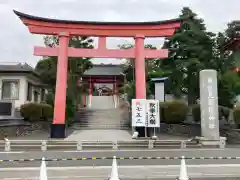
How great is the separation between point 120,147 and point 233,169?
709cm

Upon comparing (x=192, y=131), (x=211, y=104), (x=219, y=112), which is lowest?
(x=192, y=131)

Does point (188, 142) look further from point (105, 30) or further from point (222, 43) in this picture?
point (222, 43)

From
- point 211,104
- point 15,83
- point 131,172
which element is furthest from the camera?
point 15,83

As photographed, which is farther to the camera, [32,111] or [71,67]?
[71,67]

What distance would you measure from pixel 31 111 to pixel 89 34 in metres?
8.64

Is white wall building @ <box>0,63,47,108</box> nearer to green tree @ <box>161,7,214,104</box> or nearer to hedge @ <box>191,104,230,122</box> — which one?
green tree @ <box>161,7,214,104</box>

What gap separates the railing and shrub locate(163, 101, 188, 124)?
6.28m

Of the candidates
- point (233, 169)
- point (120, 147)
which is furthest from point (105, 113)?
point (233, 169)

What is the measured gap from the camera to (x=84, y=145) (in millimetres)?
14562

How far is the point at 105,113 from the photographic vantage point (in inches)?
1174

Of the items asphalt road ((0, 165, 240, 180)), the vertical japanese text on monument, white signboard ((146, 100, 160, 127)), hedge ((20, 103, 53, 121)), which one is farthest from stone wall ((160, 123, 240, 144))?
hedge ((20, 103, 53, 121))

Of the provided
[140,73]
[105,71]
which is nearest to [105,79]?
[105,71]

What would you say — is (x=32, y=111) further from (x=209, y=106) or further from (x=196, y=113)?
(x=209, y=106)

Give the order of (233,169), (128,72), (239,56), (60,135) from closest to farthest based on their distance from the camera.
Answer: (233,169), (60,135), (239,56), (128,72)
